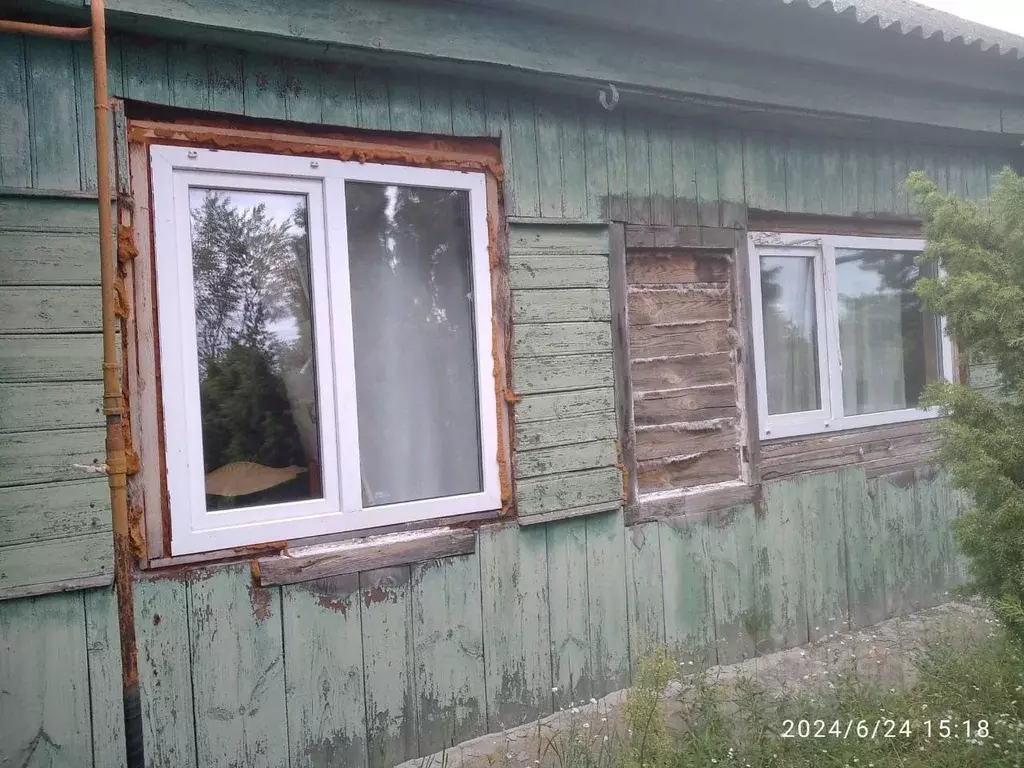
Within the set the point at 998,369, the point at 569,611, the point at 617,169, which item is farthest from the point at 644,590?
the point at 617,169

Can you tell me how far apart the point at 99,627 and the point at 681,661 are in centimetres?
255

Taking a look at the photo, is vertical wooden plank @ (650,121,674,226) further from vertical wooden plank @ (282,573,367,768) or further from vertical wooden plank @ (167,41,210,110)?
vertical wooden plank @ (282,573,367,768)

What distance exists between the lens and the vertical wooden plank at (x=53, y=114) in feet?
8.11

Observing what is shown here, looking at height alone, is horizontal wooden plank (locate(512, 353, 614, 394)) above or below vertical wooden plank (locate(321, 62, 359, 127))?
below

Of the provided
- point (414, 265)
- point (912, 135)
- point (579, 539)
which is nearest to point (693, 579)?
point (579, 539)

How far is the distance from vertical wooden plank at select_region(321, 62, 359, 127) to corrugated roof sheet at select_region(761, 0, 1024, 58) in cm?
181

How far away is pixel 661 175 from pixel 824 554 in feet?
7.40

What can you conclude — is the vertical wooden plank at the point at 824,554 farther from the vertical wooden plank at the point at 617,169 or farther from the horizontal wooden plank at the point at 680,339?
the vertical wooden plank at the point at 617,169

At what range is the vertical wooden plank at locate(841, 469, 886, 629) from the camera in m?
4.46

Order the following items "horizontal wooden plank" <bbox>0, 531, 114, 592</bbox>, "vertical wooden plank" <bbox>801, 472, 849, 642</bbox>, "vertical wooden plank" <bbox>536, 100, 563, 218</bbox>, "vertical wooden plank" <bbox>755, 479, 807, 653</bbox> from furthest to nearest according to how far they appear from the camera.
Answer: "vertical wooden plank" <bbox>801, 472, 849, 642</bbox> < "vertical wooden plank" <bbox>755, 479, 807, 653</bbox> < "vertical wooden plank" <bbox>536, 100, 563, 218</bbox> < "horizontal wooden plank" <bbox>0, 531, 114, 592</bbox>

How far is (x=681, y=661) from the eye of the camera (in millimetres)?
3791

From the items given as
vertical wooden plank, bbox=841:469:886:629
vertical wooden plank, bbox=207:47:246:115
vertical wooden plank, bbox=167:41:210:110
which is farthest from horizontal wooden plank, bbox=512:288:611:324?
vertical wooden plank, bbox=841:469:886:629

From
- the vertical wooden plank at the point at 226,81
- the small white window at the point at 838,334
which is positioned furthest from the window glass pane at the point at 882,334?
the vertical wooden plank at the point at 226,81

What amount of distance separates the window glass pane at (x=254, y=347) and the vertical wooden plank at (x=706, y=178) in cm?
202
